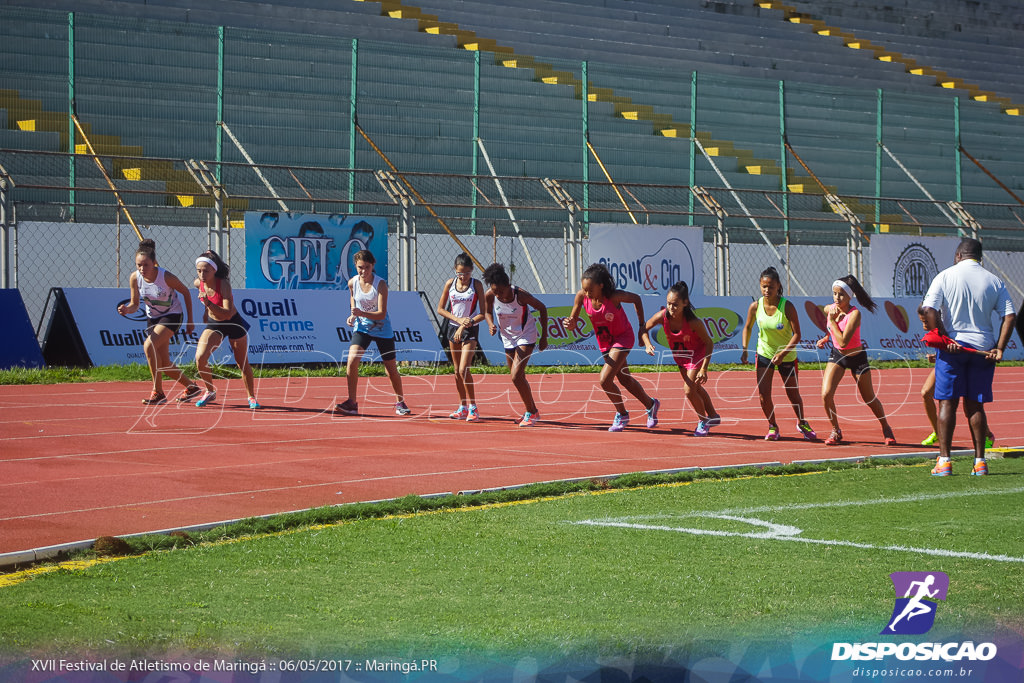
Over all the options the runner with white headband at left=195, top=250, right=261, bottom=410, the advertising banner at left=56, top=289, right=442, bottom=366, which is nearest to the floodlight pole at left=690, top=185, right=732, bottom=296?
the advertising banner at left=56, top=289, right=442, bottom=366

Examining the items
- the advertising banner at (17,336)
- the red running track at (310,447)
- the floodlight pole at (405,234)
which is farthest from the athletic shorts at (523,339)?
the floodlight pole at (405,234)

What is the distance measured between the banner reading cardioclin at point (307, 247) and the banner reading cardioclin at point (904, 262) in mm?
11577

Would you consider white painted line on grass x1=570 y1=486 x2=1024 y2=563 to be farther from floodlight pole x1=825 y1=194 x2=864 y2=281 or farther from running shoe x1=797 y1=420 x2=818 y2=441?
floodlight pole x1=825 y1=194 x2=864 y2=281

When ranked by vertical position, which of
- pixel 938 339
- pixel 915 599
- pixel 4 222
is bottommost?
pixel 915 599

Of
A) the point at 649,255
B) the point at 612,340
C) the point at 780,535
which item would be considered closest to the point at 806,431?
the point at 612,340

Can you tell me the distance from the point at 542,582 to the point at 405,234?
17429 mm

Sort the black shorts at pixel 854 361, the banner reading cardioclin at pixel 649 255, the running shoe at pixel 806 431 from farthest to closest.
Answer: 1. the banner reading cardioclin at pixel 649 255
2. the running shoe at pixel 806 431
3. the black shorts at pixel 854 361

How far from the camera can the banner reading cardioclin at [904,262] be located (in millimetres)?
27062

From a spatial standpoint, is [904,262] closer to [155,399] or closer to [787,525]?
[155,399]

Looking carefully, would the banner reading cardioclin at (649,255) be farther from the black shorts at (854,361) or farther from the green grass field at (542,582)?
the green grass field at (542,582)

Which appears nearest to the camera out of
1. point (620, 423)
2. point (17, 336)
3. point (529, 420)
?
point (620, 423)

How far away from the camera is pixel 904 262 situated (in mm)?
27406

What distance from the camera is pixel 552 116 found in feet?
104

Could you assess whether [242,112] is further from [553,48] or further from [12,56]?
→ [553,48]
